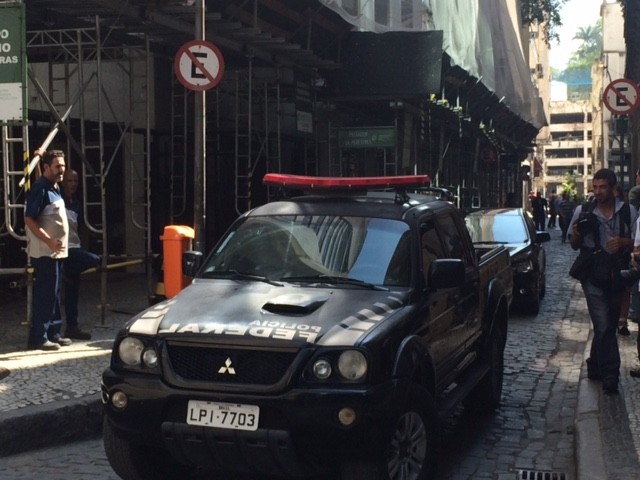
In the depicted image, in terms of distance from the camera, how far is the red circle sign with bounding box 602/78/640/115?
1386cm

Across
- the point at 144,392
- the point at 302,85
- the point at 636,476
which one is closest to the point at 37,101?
the point at 302,85

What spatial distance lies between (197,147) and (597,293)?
5019 millimetres

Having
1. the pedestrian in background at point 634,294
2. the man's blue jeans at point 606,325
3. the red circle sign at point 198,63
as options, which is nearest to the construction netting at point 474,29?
the red circle sign at point 198,63

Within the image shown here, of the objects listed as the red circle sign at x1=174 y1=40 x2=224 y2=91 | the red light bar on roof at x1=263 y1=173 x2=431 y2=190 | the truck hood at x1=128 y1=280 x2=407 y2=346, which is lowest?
the truck hood at x1=128 y1=280 x2=407 y2=346

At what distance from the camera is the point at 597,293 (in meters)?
7.41

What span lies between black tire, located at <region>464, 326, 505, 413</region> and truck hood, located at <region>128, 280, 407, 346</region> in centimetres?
220

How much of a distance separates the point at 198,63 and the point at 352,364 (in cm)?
626

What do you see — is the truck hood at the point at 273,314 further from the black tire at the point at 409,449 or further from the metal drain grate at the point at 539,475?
the metal drain grate at the point at 539,475

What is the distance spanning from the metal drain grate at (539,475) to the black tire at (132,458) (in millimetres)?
2227

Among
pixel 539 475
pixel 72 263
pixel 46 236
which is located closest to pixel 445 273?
pixel 539 475

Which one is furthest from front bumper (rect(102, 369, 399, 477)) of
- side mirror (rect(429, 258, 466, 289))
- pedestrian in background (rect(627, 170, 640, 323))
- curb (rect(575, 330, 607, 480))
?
pedestrian in background (rect(627, 170, 640, 323))

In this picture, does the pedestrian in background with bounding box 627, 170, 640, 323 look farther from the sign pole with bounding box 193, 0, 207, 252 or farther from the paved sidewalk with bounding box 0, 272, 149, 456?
the paved sidewalk with bounding box 0, 272, 149, 456

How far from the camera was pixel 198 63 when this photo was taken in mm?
9961

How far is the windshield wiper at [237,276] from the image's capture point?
17.8ft
